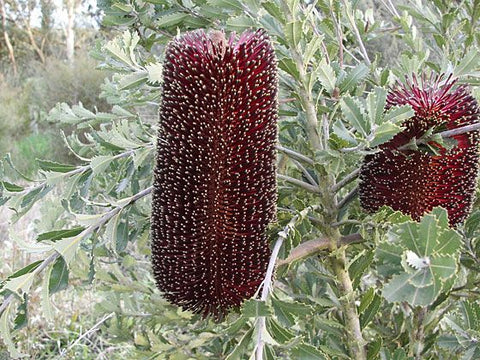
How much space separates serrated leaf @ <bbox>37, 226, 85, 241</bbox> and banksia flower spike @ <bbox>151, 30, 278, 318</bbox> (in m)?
0.13

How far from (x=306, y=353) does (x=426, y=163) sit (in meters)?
0.33

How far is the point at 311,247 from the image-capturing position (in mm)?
903

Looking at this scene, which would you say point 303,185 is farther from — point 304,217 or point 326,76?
point 326,76

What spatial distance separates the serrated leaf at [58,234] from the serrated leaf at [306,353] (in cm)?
38

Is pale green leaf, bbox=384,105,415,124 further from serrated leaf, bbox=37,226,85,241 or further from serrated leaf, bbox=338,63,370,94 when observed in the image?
serrated leaf, bbox=37,226,85,241

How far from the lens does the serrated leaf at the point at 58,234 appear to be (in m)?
0.88

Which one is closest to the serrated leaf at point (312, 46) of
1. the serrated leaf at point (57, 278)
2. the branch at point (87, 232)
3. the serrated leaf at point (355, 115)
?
the serrated leaf at point (355, 115)

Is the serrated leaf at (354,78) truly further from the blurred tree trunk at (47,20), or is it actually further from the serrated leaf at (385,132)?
the blurred tree trunk at (47,20)

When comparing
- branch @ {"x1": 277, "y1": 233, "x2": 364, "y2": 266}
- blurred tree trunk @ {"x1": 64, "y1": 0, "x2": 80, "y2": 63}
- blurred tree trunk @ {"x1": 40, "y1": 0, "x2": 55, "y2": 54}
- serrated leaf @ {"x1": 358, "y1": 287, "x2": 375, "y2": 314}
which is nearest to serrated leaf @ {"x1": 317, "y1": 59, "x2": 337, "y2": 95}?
branch @ {"x1": 277, "y1": 233, "x2": 364, "y2": 266}

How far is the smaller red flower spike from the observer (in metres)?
0.82

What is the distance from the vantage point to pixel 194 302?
0.87 m

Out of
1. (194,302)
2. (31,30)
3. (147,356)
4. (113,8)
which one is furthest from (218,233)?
(31,30)

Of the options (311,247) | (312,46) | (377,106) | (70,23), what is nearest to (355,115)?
(377,106)

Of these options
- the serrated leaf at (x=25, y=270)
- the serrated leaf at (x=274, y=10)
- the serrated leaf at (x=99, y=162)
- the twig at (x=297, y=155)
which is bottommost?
the serrated leaf at (x=25, y=270)
